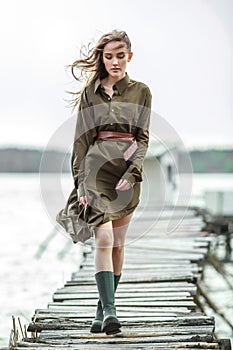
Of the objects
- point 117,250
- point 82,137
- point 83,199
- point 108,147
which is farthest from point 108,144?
point 117,250

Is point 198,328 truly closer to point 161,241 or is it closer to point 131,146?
point 131,146

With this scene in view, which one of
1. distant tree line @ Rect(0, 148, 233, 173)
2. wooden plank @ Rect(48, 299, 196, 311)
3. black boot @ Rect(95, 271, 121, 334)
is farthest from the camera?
distant tree line @ Rect(0, 148, 233, 173)

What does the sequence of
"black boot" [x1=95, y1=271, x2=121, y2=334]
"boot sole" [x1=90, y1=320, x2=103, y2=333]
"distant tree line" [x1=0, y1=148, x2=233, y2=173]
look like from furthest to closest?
"distant tree line" [x1=0, y1=148, x2=233, y2=173], "boot sole" [x1=90, y1=320, x2=103, y2=333], "black boot" [x1=95, y1=271, x2=121, y2=334]

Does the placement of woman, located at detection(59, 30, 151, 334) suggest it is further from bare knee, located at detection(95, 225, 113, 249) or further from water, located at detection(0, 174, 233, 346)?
water, located at detection(0, 174, 233, 346)

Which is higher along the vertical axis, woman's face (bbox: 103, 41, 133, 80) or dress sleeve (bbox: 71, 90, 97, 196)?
woman's face (bbox: 103, 41, 133, 80)

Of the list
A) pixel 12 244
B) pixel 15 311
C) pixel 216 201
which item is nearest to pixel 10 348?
pixel 15 311

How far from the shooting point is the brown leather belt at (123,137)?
14.2 feet

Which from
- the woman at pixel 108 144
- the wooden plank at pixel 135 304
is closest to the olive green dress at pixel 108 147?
the woman at pixel 108 144

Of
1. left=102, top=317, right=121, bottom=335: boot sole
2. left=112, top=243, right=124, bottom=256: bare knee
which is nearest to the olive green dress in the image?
left=112, top=243, right=124, bottom=256: bare knee

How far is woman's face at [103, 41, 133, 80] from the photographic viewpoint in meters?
4.30

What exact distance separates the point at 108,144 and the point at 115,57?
1.34ft

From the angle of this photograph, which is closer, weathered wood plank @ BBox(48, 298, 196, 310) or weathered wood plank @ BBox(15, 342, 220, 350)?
weathered wood plank @ BBox(15, 342, 220, 350)

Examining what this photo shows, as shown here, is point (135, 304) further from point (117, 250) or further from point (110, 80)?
point (110, 80)

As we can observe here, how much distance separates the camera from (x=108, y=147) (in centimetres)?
432
